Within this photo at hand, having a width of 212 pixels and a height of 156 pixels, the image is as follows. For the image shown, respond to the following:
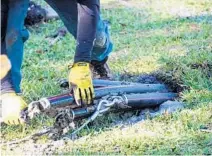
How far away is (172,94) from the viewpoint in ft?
11.0

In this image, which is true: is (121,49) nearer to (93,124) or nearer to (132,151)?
(93,124)

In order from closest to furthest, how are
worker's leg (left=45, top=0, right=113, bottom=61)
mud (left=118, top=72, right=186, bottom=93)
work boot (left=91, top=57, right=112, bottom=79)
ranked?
worker's leg (left=45, top=0, right=113, bottom=61), mud (left=118, top=72, right=186, bottom=93), work boot (left=91, top=57, right=112, bottom=79)

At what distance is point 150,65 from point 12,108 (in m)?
1.49

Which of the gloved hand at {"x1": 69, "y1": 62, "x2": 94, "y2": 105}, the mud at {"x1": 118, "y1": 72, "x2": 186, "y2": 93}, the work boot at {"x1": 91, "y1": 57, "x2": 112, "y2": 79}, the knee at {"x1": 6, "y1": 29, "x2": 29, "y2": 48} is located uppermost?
the knee at {"x1": 6, "y1": 29, "x2": 29, "y2": 48}

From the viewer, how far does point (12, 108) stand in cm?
284

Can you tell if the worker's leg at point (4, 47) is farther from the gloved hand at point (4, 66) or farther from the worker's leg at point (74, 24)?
the worker's leg at point (74, 24)

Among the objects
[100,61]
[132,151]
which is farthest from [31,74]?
[132,151]

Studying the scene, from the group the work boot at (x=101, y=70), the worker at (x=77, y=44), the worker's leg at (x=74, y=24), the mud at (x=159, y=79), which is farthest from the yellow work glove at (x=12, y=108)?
the mud at (x=159, y=79)

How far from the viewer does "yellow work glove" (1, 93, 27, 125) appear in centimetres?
281

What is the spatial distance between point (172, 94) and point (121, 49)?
1.46 meters

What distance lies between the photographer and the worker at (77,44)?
110 inches

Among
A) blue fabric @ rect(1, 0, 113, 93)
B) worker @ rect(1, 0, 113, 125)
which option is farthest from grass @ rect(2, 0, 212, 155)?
blue fabric @ rect(1, 0, 113, 93)

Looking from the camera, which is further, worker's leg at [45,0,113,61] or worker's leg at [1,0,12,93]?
worker's leg at [45,0,113,61]

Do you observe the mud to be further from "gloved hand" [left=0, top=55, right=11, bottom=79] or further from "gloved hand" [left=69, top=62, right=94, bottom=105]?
"gloved hand" [left=0, top=55, right=11, bottom=79]
